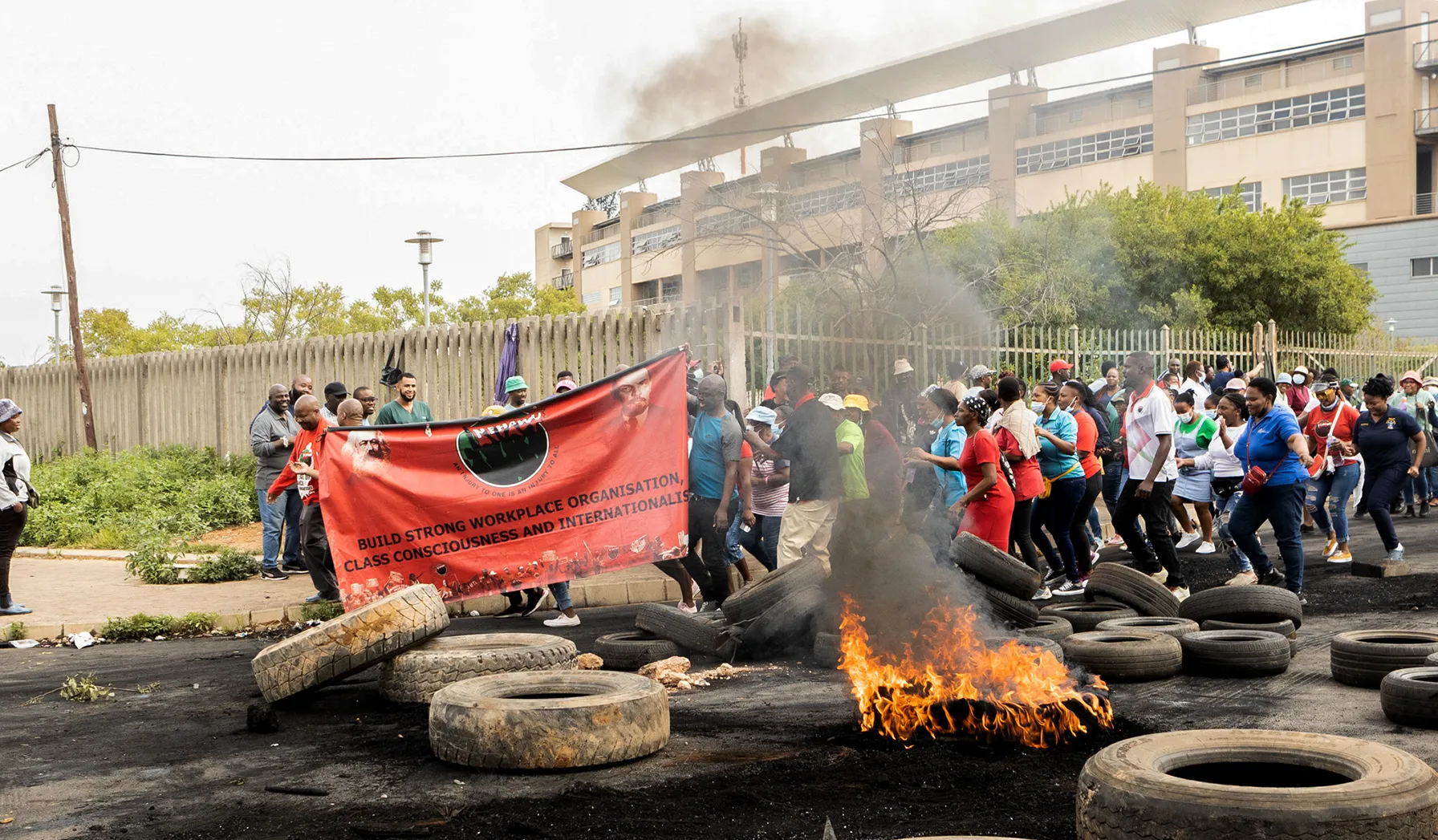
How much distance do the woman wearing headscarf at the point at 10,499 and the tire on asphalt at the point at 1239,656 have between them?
9.75 meters

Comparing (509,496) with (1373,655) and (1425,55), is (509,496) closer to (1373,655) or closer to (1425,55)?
(1373,655)

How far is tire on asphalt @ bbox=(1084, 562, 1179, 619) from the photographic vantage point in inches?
369

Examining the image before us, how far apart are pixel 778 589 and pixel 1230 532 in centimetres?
452

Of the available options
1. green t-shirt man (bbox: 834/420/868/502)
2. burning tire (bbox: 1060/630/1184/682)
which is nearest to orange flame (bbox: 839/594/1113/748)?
burning tire (bbox: 1060/630/1184/682)

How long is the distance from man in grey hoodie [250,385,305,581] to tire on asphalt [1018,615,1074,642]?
7.85 meters

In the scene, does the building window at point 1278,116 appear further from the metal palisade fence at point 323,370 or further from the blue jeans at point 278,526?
the blue jeans at point 278,526

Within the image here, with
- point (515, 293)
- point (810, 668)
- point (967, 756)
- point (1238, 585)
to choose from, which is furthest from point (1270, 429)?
point (515, 293)

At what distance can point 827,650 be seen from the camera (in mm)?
8320

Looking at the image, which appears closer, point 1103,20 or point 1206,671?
point 1206,671

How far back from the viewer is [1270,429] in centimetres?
1010

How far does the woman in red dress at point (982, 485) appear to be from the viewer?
959cm

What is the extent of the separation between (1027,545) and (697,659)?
3569mm

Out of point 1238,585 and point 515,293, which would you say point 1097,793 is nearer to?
point 1238,585

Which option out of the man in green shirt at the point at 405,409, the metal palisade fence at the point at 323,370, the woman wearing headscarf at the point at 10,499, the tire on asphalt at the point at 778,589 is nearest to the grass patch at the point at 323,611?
the man in green shirt at the point at 405,409
